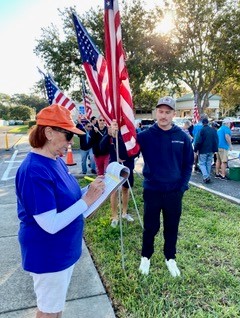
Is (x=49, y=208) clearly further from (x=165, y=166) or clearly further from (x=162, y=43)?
(x=162, y=43)

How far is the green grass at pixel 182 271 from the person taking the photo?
2.88m

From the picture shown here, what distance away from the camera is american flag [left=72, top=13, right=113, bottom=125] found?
12.8 feet

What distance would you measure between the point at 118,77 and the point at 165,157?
1183 mm

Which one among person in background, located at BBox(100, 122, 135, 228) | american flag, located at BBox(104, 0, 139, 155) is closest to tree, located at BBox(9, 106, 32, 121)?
person in background, located at BBox(100, 122, 135, 228)

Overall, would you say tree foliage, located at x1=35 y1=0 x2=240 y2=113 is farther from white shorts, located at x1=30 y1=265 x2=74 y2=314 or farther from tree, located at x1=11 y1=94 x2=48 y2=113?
tree, located at x1=11 y1=94 x2=48 y2=113

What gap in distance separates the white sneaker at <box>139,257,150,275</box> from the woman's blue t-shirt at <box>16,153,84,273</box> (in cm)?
174

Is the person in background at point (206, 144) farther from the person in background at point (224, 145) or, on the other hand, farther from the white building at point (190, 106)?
the white building at point (190, 106)

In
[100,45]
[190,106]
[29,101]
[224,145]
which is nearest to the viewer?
[224,145]

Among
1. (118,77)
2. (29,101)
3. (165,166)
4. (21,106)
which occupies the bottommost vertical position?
(165,166)

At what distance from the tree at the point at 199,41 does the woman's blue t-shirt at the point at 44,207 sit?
2339cm

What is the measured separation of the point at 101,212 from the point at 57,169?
13.5 feet

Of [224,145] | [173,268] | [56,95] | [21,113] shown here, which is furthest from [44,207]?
[21,113]

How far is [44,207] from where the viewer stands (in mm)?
1672

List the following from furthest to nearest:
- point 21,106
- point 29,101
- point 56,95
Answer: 1. point 29,101
2. point 21,106
3. point 56,95
